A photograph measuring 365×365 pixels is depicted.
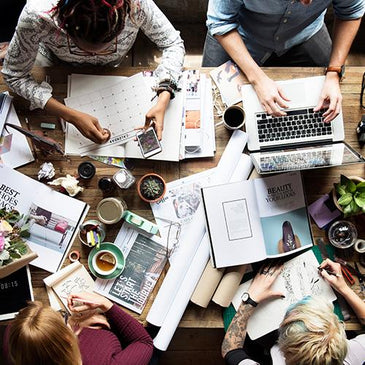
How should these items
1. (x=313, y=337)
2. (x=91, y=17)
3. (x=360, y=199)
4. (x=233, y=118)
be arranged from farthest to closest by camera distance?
1. (x=233, y=118)
2. (x=360, y=199)
3. (x=313, y=337)
4. (x=91, y=17)

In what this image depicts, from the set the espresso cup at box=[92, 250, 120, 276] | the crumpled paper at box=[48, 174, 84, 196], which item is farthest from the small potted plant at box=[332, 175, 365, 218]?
the crumpled paper at box=[48, 174, 84, 196]

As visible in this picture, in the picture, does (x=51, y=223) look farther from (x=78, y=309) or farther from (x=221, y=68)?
(x=221, y=68)

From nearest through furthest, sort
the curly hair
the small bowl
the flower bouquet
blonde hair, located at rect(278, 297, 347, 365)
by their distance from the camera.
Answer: the curly hair < blonde hair, located at rect(278, 297, 347, 365) < the flower bouquet < the small bowl

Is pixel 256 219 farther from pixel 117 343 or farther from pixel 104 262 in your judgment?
pixel 117 343

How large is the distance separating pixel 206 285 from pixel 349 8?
1.15 meters

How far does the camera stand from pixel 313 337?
52.6 inches

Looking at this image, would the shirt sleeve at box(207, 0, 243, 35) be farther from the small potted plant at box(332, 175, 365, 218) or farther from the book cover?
the book cover

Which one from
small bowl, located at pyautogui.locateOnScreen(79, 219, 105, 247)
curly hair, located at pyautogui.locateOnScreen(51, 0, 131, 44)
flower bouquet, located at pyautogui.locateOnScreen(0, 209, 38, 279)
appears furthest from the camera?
small bowl, located at pyautogui.locateOnScreen(79, 219, 105, 247)

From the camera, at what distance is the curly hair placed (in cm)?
119

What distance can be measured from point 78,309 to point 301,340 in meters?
0.75

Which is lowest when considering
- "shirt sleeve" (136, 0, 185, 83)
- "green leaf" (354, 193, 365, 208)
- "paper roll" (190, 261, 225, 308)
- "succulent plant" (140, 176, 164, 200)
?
"paper roll" (190, 261, 225, 308)

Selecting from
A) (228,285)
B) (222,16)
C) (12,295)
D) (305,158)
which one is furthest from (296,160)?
(12,295)

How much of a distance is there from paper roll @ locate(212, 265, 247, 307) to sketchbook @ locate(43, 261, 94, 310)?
1.50 feet

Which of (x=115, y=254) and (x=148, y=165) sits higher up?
(x=148, y=165)
